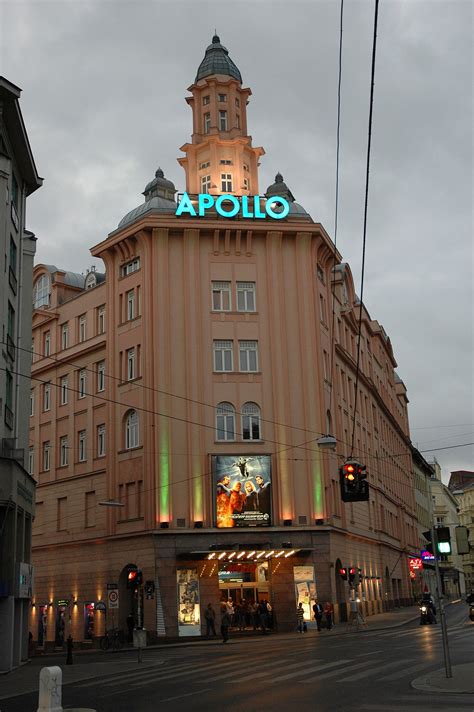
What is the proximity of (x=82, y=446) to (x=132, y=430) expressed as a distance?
7.45 metres

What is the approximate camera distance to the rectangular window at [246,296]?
5066 centimetres

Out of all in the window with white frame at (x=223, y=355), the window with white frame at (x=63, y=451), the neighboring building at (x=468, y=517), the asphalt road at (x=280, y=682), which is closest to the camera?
the asphalt road at (x=280, y=682)

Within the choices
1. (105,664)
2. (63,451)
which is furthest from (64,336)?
(105,664)

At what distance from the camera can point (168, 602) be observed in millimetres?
44406

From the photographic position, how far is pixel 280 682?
19.6 meters

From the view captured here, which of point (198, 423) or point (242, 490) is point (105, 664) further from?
point (198, 423)

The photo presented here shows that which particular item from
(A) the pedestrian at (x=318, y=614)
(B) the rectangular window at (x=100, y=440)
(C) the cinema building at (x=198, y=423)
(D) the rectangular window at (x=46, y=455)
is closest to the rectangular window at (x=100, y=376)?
(C) the cinema building at (x=198, y=423)

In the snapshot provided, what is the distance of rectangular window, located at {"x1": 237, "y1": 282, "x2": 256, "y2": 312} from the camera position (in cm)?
5066

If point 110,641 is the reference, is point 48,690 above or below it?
above

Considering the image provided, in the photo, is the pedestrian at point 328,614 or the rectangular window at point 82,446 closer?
the pedestrian at point 328,614

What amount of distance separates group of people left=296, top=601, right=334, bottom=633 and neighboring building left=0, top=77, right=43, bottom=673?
53.7ft

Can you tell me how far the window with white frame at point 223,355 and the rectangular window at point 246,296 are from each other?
8.08 feet

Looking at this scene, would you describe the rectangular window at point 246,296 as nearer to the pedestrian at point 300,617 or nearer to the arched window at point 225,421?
the arched window at point 225,421

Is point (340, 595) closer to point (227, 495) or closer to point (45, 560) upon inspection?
point (227, 495)
